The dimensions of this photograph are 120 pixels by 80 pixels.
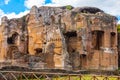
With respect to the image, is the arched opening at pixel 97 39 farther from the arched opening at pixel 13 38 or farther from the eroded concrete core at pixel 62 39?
the arched opening at pixel 13 38

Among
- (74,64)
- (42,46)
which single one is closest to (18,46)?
(42,46)

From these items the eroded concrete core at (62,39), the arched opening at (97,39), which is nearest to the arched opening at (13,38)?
the eroded concrete core at (62,39)

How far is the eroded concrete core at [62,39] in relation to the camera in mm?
43438

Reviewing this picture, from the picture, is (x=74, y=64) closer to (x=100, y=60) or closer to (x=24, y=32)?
(x=100, y=60)

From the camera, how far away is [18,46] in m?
53.5

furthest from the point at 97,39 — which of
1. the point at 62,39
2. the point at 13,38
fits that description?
the point at 13,38

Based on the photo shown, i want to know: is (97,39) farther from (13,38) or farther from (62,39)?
(13,38)

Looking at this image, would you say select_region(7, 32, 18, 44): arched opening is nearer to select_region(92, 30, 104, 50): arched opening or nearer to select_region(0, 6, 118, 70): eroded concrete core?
select_region(0, 6, 118, 70): eroded concrete core

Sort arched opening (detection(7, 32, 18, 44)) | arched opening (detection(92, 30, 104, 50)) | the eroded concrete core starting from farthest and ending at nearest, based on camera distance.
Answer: arched opening (detection(7, 32, 18, 44))
arched opening (detection(92, 30, 104, 50))
the eroded concrete core

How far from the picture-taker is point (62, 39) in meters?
44.6

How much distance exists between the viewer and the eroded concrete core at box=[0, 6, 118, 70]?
4344cm

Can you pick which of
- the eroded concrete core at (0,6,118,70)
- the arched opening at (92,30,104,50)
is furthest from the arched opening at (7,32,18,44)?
the arched opening at (92,30,104,50)

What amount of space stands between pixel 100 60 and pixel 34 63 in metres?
9.62

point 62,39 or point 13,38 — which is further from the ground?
point 13,38
